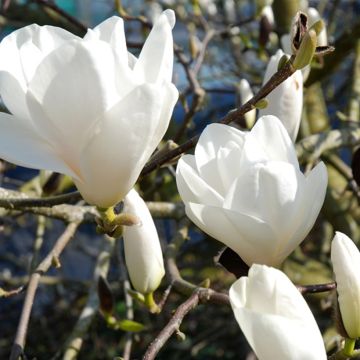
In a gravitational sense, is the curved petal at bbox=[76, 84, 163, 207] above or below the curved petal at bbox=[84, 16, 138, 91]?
below

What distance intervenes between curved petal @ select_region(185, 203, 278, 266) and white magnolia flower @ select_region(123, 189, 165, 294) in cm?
6

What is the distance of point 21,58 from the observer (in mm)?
515

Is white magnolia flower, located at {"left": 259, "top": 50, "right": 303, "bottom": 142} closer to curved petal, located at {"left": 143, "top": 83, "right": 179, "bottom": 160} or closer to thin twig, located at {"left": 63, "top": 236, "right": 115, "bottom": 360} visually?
curved petal, located at {"left": 143, "top": 83, "right": 179, "bottom": 160}

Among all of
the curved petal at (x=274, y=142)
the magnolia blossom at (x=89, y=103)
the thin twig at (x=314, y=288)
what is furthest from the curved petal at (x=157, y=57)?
the thin twig at (x=314, y=288)

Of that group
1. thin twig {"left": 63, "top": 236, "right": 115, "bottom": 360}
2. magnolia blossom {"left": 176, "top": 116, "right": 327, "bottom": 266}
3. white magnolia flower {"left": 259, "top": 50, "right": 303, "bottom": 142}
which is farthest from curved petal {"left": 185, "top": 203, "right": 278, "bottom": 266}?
thin twig {"left": 63, "top": 236, "right": 115, "bottom": 360}

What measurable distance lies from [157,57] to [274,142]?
13 cm

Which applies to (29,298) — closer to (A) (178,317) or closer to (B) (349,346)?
(A) (178,317)

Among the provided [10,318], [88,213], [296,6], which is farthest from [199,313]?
[88,213]

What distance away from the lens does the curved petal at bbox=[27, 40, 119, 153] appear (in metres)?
0.46

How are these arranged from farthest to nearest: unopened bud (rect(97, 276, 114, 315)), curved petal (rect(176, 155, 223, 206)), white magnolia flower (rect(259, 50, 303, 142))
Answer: unopened bud (rect(97, 276, 114, 315))
white magnolia flower (rect(259, 50, 303, 142))
curved petal (rect(176, 155, 223, 206))

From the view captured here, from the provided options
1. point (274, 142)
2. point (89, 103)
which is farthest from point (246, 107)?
point (89, 103)

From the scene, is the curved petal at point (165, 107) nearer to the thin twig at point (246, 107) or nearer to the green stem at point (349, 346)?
the thin twig at point (246, 107)

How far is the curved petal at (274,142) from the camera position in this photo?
0.56 metres

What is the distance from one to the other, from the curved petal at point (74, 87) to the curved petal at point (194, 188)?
0.10 m
